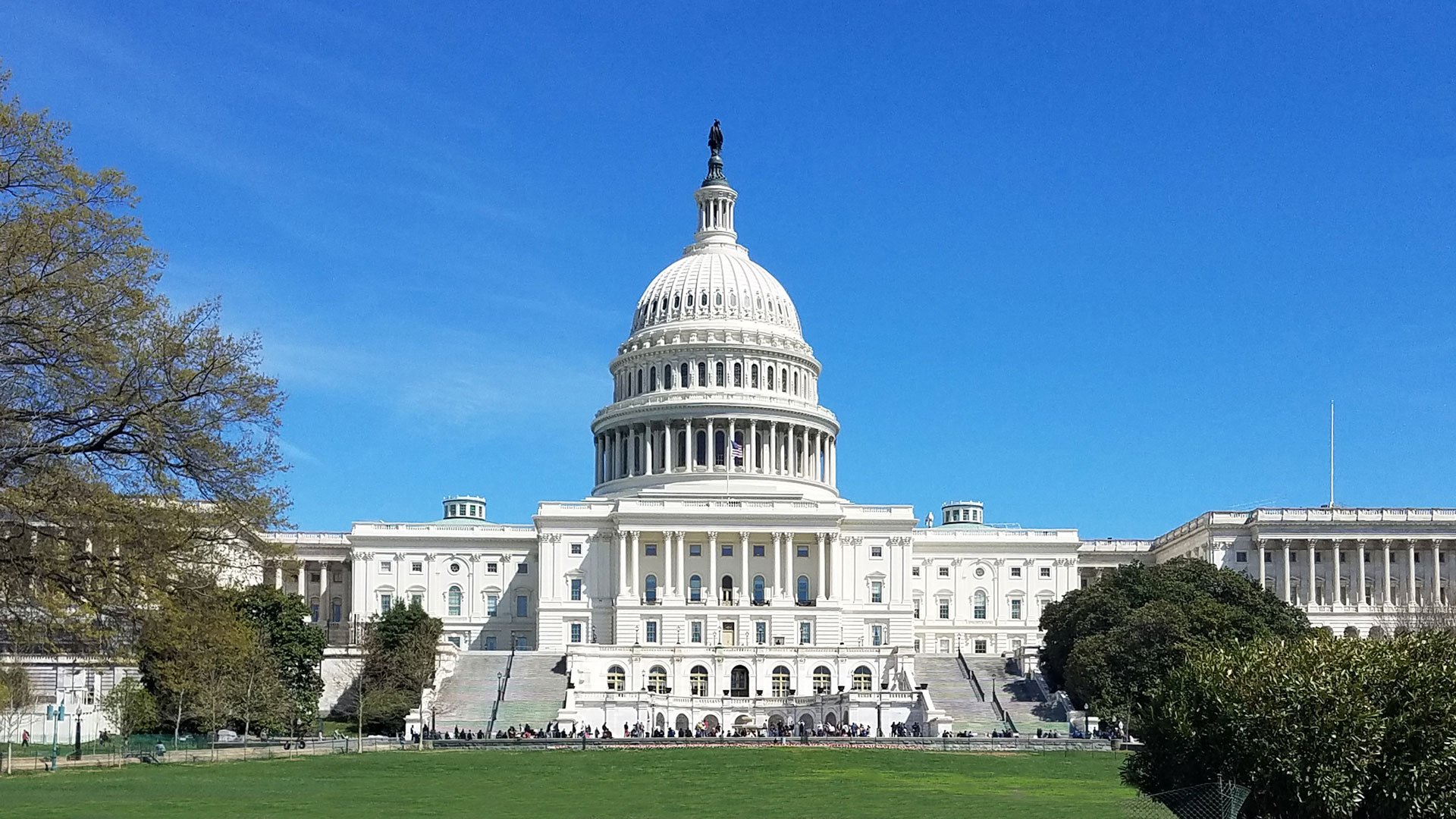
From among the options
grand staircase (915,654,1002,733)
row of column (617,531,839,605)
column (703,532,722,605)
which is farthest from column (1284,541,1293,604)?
column (703,532,722,605)

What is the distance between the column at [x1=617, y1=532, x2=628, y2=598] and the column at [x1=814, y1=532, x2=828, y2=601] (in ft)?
45.5

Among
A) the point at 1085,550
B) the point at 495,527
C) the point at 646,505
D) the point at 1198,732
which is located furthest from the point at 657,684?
the point at 1198,732

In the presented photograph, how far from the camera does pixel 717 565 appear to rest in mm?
134625

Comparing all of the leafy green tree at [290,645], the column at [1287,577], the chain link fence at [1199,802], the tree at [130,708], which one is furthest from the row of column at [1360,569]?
the chain link fence at [1199,802]

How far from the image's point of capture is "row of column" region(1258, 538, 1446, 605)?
144m

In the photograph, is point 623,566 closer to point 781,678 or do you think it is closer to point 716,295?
point 781,678

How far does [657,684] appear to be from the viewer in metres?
119

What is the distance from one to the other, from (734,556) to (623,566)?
8.29 meters

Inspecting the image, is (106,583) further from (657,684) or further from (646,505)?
(646,505)

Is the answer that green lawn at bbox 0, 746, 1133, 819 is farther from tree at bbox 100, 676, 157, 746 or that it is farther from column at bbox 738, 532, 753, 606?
column at bbox 738, 532, 753, 606

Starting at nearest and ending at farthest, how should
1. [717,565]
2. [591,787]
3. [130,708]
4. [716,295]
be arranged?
[591,787] < [130,708] < [717,565] < [716,295]

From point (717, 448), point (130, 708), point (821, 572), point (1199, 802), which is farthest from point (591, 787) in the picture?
point (717, 448)

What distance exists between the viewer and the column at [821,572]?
436ft

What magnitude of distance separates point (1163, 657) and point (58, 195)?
70516 millimetres
